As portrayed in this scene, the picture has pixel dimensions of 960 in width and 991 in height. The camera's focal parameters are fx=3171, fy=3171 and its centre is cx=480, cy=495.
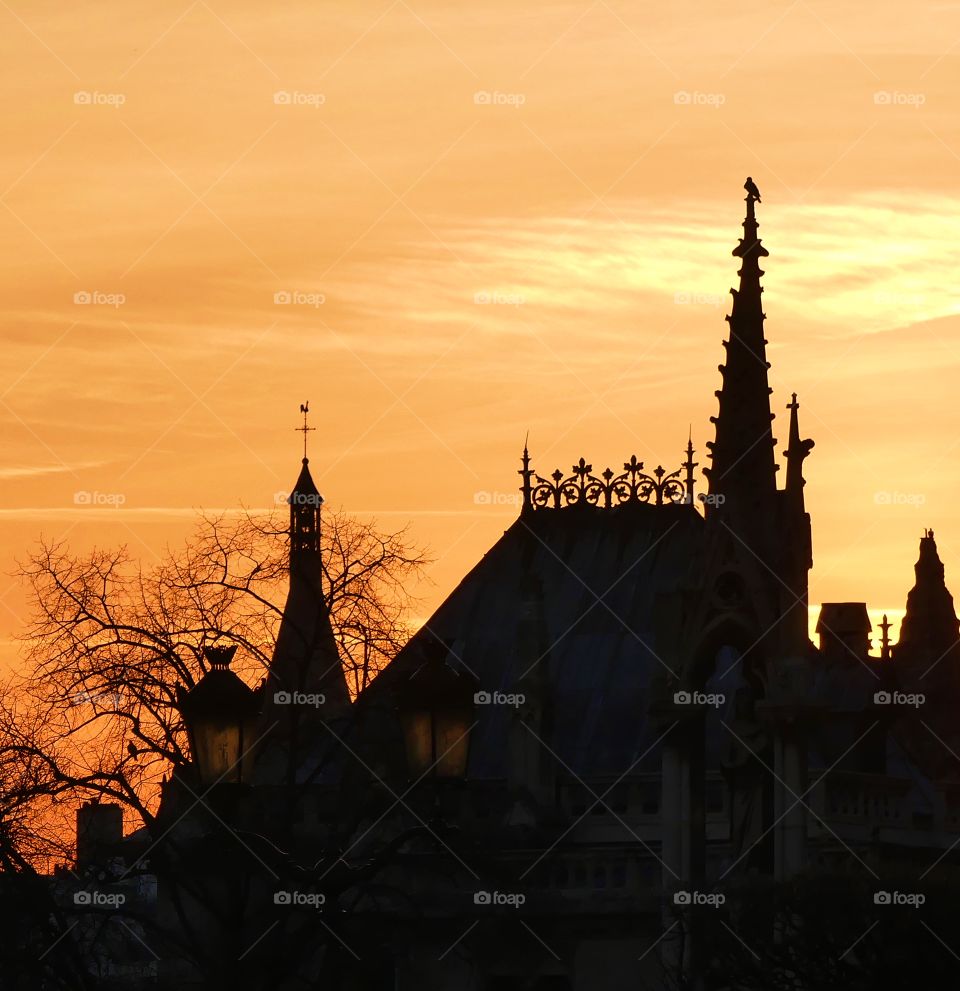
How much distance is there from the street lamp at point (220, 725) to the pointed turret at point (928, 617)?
128ft

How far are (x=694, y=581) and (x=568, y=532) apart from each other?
39.2ft

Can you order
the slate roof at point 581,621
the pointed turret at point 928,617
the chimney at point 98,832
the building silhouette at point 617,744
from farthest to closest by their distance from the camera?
the pointed turret at point 928,617 < the slate roof at point 581,621 < the building silhouette at point 617,744 < the chimney at point 98,832

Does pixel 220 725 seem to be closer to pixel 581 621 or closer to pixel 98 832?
pixel 98 832

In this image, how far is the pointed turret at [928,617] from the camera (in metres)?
65.4

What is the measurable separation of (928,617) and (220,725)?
1632 inches

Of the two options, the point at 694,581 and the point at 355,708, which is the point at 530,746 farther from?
the point at 355,708

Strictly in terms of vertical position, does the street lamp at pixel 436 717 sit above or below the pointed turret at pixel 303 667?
below

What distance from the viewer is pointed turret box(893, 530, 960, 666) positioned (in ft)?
214

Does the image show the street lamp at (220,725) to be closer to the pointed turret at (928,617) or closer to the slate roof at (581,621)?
the slate roof at (581,621)

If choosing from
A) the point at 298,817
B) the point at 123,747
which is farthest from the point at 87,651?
the point at 298,817

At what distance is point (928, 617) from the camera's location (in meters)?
66.4

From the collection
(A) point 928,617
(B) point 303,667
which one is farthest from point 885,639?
(B) point 303,667

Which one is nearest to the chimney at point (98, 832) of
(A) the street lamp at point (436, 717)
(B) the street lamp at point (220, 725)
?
(B) the street lamp at point (220, 725)

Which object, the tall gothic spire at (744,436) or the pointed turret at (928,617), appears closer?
the tall gothic spire at (744,436)
